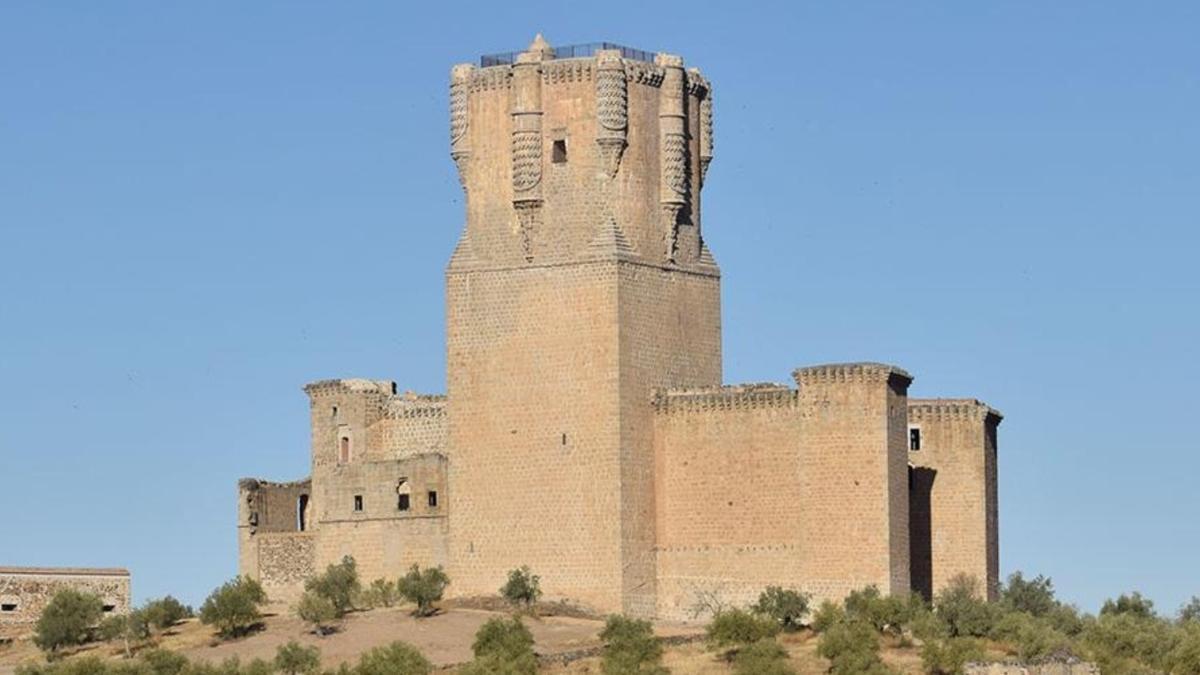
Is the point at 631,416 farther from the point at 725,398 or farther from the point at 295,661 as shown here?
the point at 295,661

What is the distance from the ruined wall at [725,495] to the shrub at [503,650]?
4.71 meters

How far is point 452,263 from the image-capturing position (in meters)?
74.0

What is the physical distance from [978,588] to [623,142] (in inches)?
442

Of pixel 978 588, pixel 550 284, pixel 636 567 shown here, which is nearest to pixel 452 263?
pixel 550 284

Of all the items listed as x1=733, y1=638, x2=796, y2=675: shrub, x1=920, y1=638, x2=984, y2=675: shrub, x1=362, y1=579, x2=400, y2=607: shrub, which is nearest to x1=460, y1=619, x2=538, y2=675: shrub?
x1=733, y1=638, x2=796, y2=675: shrub

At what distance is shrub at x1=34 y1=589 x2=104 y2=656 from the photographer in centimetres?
7288

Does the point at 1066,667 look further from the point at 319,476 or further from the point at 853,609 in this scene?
the point at 319,476

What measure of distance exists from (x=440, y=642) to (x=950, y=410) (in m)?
11.8

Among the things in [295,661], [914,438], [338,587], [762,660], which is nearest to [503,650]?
[295,661]

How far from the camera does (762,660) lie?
6662cm

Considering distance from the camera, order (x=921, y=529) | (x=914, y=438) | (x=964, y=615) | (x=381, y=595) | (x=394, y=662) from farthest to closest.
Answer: (x=914, y=438), (x=921, y=529), (x=381, y=595), (x=964, y=615), (x=394, y=662)

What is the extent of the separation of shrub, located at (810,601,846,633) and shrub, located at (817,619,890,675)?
565mm

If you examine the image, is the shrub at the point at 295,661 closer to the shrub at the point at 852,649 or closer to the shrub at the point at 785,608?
the shrub at the point at 785,608

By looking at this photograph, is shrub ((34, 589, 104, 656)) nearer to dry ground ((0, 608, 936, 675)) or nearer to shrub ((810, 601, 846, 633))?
dry ground ((0, 608, 936, 675))
